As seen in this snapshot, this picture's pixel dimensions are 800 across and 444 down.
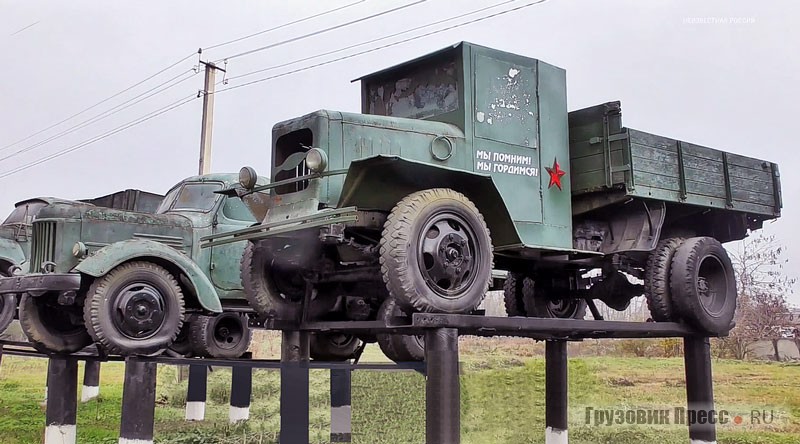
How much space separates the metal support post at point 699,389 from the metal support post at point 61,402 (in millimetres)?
5645

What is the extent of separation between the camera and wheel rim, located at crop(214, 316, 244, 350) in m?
8.19

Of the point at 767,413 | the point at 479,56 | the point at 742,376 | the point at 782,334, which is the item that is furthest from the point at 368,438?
the point at 782,334

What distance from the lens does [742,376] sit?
1220cm

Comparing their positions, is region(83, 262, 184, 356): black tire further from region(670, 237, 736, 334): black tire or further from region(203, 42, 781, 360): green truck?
region(670, 237, 736, 334): black tire

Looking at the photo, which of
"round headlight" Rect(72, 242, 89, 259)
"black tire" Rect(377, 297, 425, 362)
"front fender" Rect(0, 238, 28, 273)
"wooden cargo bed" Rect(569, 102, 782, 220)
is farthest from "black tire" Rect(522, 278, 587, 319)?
"front fender" Rect(0, 238, 28, 273)

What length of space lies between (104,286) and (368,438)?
9.43 ft

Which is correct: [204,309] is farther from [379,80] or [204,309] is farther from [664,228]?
[664,228]

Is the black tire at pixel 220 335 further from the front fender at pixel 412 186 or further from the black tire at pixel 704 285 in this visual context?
the black tire at pixel 704 285

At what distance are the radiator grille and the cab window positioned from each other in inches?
80.4

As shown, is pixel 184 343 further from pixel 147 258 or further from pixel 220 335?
pixel 147 258

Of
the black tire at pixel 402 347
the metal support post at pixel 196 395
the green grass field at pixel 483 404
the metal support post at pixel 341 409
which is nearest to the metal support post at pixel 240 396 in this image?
the green grass field at pixel 483 404

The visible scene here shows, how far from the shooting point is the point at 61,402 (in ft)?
22.8

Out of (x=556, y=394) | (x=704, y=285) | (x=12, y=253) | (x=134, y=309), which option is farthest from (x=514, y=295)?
(x=12, y=253)

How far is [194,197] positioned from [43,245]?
6.70 feet
